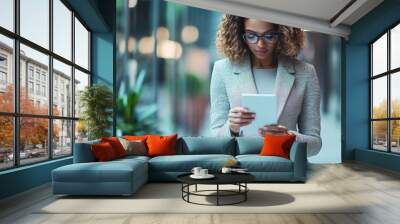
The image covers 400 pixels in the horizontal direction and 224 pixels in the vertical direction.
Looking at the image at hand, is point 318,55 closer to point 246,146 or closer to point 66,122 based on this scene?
point 246,146

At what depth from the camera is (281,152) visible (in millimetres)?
6547

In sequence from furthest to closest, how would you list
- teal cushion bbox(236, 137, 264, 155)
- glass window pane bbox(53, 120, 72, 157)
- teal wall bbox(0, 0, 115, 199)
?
teal cushion bbox(236, 137, 264, 155) < glass window pane bbox(53, 120, 72, 157) < teal wall bbox(0, 0, 115, 199)

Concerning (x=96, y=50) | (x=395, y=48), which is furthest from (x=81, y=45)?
(x=395, y=48)

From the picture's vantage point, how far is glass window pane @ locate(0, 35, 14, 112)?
4977mm

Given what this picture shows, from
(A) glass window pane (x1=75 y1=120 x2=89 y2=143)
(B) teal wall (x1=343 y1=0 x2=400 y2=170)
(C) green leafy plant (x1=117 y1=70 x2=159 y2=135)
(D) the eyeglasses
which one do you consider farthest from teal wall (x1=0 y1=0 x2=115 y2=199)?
(B) teal wall (x1=343 y1=0 x2=400 y2=170)

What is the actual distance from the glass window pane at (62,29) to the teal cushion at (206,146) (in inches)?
105

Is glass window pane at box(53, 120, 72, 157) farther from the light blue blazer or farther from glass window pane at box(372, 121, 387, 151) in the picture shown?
glass window pane at box(372, 121, 387, 151)

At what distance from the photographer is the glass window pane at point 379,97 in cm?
870

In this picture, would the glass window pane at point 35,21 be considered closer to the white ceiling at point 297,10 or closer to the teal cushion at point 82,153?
the teal cushion at point 82,153

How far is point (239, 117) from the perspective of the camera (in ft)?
28.3

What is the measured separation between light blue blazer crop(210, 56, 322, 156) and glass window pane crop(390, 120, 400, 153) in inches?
58.9

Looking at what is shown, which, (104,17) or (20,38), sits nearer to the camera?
(20,38)

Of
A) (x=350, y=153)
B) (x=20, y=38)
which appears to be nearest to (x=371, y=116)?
(x=350, y=153)

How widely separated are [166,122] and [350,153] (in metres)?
4.48
